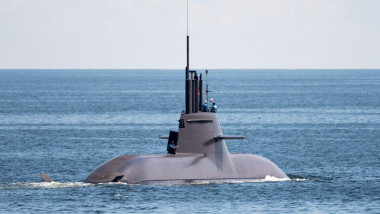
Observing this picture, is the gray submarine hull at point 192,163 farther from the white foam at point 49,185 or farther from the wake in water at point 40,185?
the wake in water at point 40,185

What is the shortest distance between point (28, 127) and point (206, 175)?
54.3 metres

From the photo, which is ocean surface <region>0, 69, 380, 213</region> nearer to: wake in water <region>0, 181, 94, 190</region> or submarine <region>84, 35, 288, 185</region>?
wake in water <region>0, 181, 94, 190</region>

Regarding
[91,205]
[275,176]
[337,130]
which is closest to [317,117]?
[337,130]

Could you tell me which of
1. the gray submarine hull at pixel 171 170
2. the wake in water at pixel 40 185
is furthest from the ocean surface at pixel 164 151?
the gray submarine hull at pixel 171 170

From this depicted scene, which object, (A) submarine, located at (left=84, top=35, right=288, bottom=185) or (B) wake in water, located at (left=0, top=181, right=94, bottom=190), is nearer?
(A) submarine, located at (left=84, top=35, right=288, bottom=185)

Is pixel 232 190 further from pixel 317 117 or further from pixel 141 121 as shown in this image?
pixel 317 117

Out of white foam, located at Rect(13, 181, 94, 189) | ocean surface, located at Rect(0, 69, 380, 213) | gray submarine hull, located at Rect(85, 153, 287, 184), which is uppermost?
gray submarine hull, located at Rect(85, 153, 287, 184)

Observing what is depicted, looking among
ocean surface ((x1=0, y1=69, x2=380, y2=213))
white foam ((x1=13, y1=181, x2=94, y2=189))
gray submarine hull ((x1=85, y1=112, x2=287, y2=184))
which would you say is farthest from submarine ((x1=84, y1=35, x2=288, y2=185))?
white foam ((x1=13, y1=181, x2=94, y2=189))

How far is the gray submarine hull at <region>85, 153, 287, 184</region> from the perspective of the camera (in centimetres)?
4253

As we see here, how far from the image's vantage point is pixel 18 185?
46188mm

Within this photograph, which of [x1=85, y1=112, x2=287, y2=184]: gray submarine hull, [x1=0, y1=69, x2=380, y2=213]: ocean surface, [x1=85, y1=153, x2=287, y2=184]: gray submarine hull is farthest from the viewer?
[x1=85, y1=112, x2=287, y2=184]: gray submarine hull

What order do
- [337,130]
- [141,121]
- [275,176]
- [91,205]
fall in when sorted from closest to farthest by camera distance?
[91,205] < [275,176] < [337,130] < [141,121]

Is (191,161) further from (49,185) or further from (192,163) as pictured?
(49,185)

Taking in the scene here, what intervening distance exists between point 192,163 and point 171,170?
4.20ft
